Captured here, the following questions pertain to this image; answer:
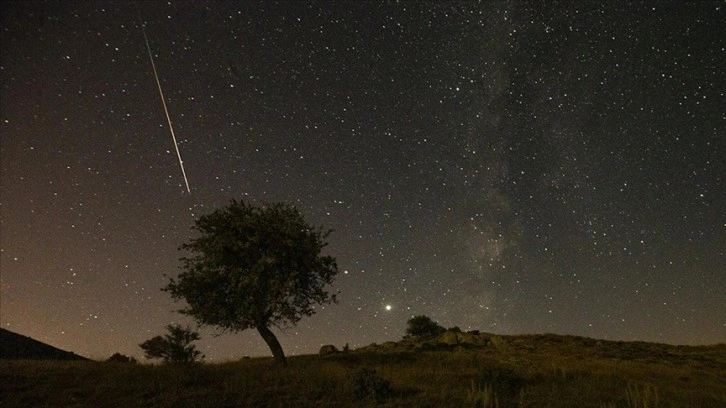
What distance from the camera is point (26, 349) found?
2947cm

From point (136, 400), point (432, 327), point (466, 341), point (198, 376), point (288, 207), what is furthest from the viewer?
point (432, 327)

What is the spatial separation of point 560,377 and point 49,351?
35.3m

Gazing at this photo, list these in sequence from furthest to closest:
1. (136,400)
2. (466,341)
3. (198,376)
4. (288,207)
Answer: (466,341) → (288,207) → (198,376) → (136,400)

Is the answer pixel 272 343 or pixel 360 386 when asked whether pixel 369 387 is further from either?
pixel 272 343

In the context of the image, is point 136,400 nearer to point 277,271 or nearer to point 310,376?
point 310,376

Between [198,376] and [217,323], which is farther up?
[217,323]

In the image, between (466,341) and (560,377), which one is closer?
(560,377)

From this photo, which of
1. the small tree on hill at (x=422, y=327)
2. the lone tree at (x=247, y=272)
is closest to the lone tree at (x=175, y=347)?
the lone tree at (x=247, y=272)

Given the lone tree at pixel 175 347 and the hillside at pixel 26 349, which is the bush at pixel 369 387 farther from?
the hillside at pixel 26 349

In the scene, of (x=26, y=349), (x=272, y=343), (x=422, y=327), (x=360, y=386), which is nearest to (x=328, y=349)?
(x=272, y=343)

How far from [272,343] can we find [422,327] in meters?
22.2

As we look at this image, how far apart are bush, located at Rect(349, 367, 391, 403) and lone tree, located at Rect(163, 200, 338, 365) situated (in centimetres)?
747

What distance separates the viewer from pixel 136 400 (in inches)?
471

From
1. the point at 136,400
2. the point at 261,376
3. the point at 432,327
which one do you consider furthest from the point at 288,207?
the point at 432,327
